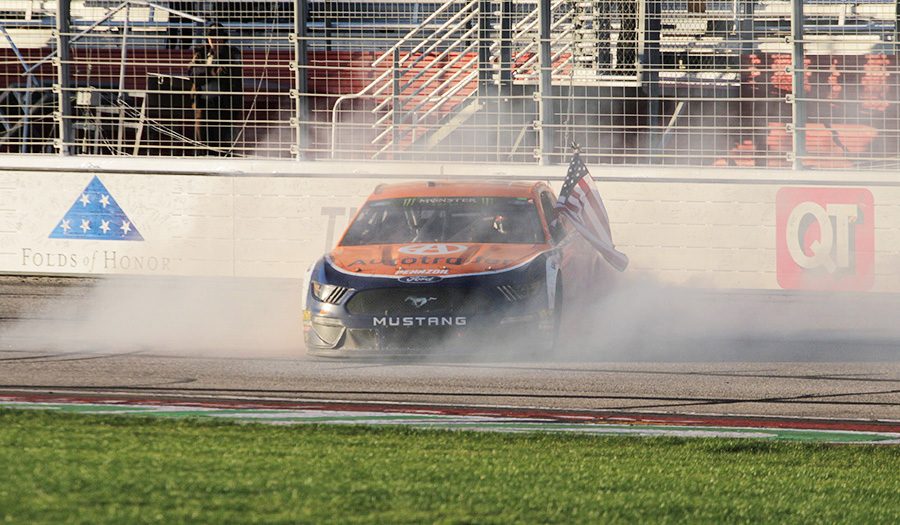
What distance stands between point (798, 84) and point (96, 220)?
733 cm

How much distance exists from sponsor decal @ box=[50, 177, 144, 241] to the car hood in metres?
4.61

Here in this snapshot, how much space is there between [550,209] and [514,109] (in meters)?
3.39

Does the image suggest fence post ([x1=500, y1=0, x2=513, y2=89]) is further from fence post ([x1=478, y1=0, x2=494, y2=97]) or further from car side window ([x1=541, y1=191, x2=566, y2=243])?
car side window ([x1=541, y1=191, x2=566, y2=243])

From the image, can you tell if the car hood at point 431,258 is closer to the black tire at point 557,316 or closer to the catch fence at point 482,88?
the black tire at point 557,316

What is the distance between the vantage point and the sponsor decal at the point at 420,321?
10461 mm

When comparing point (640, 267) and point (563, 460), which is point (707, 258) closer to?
point (640, 267)

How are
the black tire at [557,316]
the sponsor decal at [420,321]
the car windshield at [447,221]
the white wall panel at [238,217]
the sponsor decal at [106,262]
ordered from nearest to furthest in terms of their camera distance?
the sponsor decal at [420,321], the black tire at [557,316], the car windshield at [447,221], the white wall panel at [238,217], the sponsor decal at [106,262]

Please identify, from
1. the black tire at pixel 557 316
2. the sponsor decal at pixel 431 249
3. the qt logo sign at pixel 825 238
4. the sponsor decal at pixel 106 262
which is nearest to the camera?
the black tire at pixel 557 316

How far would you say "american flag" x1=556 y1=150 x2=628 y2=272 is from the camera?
13.4m

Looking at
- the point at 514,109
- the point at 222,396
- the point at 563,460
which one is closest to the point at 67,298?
the point at 514,109

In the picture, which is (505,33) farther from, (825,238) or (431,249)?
(431,249)

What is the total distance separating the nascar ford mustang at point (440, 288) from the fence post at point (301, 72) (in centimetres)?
388

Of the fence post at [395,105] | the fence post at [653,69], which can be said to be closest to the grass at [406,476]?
the fence post at [653,69]

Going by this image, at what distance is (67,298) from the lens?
47.7ft
